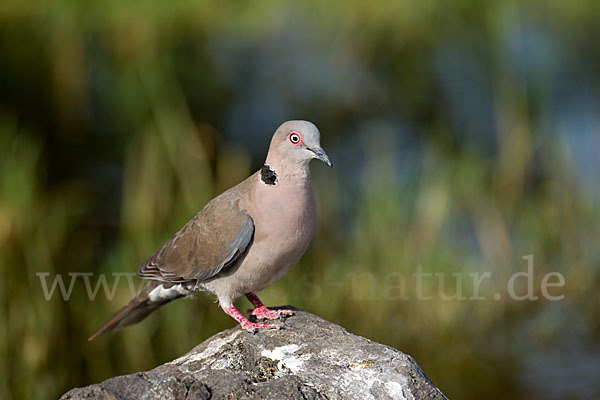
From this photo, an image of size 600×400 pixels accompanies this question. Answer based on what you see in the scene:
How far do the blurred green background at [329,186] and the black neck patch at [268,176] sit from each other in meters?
2.88

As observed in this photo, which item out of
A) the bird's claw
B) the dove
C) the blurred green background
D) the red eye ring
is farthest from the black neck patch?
the blurred green background

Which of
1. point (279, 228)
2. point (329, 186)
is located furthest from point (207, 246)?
point (329, 186)

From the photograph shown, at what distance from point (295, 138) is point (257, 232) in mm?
533

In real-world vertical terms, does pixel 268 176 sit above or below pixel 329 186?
below

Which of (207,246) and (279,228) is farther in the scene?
(207,246)

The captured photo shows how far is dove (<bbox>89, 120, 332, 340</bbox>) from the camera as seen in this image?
14.6 ft

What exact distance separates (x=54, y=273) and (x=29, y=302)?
0.82m

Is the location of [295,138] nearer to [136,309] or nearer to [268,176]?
[268,176]

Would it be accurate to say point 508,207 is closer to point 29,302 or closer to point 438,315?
point 438,315

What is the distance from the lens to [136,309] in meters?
5.24

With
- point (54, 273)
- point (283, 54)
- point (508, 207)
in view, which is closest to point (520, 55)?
point (283, 54)

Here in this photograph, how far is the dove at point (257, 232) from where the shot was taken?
14.6ft

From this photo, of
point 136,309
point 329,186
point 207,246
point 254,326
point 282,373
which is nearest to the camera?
point 282,373

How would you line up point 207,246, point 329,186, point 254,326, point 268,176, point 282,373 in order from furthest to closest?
1. point 329,186
2. point 207,246
3. point 268,176
4. point 254,326
5. point 282,373
